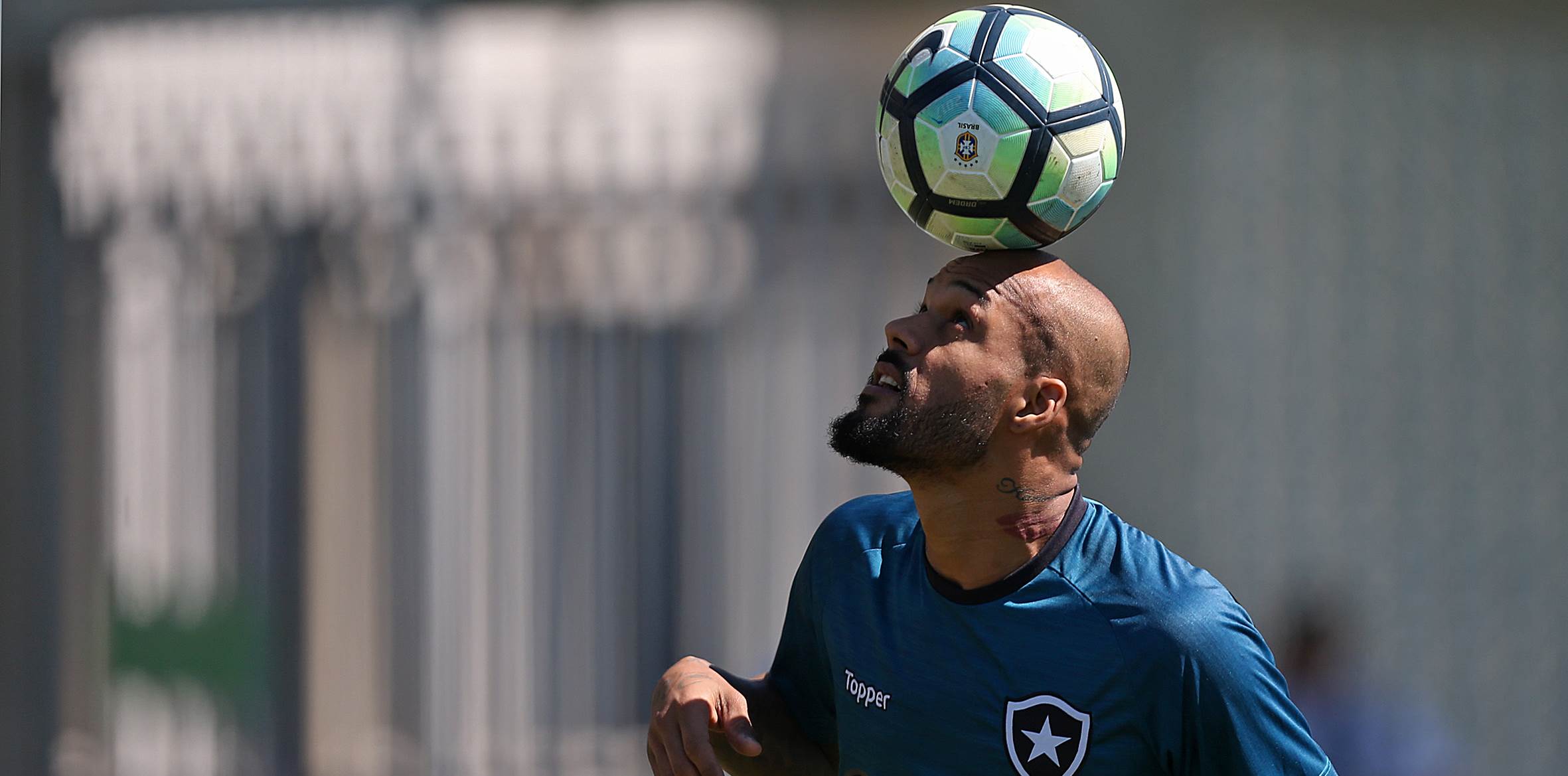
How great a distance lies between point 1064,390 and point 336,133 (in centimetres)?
505

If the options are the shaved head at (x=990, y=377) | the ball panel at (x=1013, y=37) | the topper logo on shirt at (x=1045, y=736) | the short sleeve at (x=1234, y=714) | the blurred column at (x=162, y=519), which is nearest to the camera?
the short sleeve at (x=1234, y=714)

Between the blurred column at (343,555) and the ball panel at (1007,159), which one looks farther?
the blurred column at (343,555)

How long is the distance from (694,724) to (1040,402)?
2.25ft

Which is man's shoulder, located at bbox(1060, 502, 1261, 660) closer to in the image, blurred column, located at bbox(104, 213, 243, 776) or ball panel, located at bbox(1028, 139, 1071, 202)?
ball panel, located at bbox(1028, 139, 1071, 202)

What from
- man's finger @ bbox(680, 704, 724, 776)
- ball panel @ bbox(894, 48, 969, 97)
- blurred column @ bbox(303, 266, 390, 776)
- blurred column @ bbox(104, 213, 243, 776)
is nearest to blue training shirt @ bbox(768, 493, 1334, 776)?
man's finger @ bbox(680, 704, 724, 776)

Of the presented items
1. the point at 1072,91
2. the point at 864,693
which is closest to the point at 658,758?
the point at 864,693

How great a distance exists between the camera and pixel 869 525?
2.62 metres

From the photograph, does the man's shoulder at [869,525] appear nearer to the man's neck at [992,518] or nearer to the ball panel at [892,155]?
the man's neck at [992,518]

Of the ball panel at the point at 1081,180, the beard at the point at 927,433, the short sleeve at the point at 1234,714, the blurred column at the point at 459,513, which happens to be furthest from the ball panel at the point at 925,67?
the blurred column at the point at 459,513

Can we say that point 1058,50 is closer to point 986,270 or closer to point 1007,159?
point 1007,159

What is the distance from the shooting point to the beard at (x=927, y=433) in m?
2.29

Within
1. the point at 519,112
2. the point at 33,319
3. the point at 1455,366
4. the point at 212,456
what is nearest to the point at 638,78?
the point at 519,112

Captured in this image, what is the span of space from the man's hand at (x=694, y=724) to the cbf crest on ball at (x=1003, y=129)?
78 centimetres

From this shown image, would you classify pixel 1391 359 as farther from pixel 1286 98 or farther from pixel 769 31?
pixel 769 31
